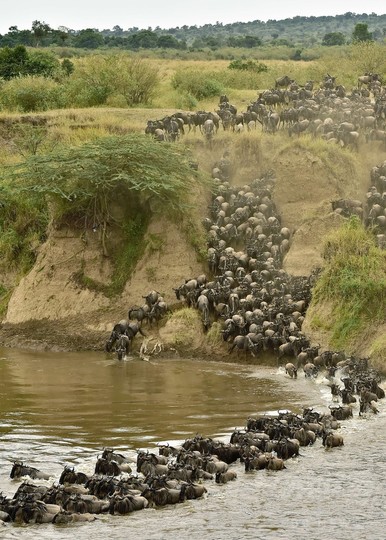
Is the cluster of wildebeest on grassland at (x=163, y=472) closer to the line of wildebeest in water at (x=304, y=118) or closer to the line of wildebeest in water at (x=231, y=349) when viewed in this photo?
the line of wildebeest in water at (x=231, y=349)

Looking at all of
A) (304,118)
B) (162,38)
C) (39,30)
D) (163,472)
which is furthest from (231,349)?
(162,38)

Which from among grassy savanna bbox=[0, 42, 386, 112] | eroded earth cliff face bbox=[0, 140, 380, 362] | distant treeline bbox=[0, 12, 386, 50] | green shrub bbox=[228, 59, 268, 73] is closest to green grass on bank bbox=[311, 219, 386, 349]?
eroded earth cliff face bbox=[0, 140, 380, 362]

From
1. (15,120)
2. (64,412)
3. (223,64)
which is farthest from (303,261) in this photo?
(223,64)

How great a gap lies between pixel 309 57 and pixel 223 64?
36.6 ft

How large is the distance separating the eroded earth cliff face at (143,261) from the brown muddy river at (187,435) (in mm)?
1295

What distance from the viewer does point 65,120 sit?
39.5 metres

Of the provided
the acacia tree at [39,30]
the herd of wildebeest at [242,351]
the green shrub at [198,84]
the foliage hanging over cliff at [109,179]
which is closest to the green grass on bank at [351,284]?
the herd of wildebeest at [242,351]

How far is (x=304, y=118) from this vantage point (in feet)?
102

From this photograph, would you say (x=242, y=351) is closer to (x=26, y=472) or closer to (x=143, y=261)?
(x=143, y=261)

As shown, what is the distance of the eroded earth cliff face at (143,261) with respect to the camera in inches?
1097

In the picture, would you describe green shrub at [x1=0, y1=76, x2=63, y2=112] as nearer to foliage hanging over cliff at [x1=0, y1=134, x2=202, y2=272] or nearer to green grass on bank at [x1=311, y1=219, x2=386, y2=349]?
foliage hanging over cliff at [x1=0, y1=134, x2=202, y2=272]

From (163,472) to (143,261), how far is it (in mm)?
13833

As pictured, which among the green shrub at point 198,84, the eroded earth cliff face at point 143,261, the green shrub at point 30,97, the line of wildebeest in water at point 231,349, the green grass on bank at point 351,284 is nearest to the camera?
the line of wildebeest in water at point 231,349

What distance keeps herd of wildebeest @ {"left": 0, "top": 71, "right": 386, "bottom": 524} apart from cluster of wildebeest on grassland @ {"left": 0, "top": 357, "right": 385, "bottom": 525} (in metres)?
0.01
